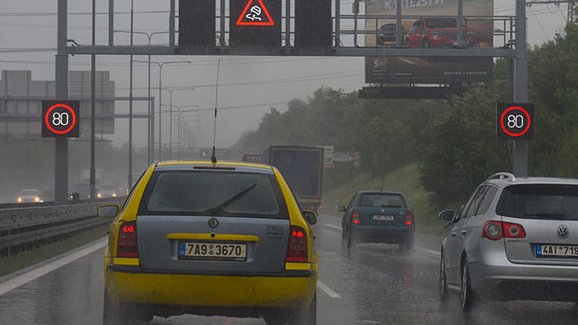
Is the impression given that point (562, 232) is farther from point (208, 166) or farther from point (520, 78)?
point (520, 78)

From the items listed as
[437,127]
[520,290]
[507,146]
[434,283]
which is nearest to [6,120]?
[437,127]

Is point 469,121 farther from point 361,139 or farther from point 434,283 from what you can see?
point 361,139

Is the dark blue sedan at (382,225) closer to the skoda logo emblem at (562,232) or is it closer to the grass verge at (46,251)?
the grass verge at (46,251)

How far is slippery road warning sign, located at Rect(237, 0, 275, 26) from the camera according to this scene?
27.9 metres

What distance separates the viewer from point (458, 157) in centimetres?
4153

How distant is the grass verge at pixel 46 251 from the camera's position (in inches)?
728

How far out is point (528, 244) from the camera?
11344 millimetres

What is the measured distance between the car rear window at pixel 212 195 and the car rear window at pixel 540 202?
3.35 m

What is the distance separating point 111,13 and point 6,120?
4045cm

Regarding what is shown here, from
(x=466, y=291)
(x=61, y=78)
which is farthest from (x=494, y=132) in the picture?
(x=466, y=291)

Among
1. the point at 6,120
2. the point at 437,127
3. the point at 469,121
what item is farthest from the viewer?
the point at 6,120

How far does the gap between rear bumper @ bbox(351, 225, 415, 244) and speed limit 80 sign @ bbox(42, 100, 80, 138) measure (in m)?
7.82

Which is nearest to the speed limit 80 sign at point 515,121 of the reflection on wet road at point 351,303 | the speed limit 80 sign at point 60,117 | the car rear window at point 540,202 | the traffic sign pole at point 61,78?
the reflection on wet road at point 351,303

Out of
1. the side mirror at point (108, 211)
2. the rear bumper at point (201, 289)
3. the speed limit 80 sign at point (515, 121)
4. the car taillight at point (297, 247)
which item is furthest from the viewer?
the speed limit 80 sign at point (515, 121)
